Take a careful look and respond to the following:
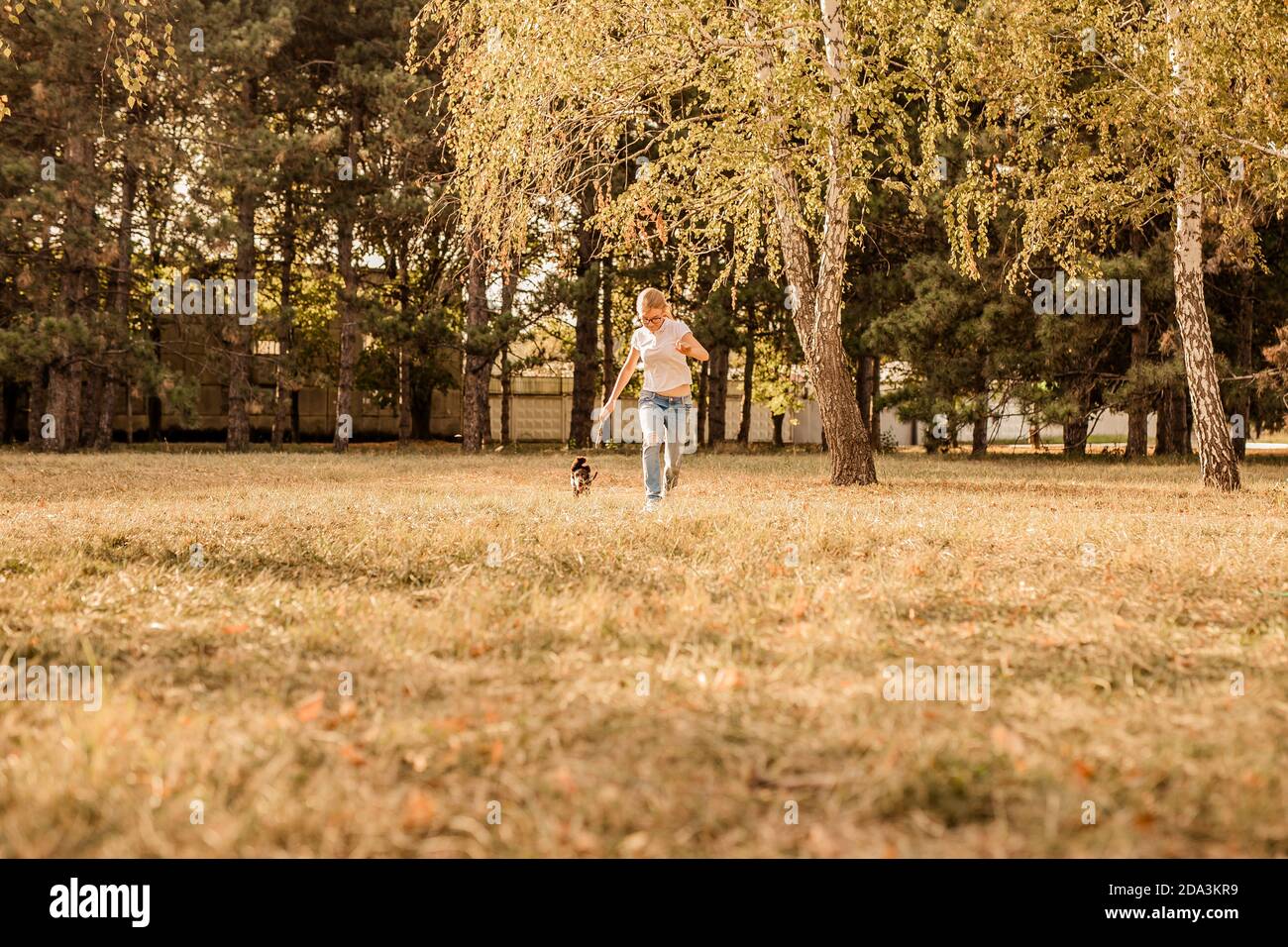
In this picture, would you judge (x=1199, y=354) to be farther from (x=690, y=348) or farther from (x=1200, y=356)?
(x=690, y=348)

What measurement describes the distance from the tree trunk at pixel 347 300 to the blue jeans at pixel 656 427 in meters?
17.6

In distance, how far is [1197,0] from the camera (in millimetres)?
11383

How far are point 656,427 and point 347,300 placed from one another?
18158 millimetres

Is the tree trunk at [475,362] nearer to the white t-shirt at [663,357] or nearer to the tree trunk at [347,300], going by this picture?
the tree trunk at [347,300]

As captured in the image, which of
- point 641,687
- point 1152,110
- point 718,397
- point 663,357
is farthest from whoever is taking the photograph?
point 718,397

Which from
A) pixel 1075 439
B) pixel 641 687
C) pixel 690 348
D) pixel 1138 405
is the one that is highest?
pixel 690 348

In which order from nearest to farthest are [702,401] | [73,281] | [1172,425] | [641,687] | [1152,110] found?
[641,687]
[1152,110]
[73,281]
[1172,425]
[702,401]

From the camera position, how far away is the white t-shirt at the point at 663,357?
31.2 feet

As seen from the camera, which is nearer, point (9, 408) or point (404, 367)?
point (404, 367)

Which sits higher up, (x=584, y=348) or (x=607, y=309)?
(x=607, y=309)

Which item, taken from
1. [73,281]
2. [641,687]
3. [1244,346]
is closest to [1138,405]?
[1244,346]

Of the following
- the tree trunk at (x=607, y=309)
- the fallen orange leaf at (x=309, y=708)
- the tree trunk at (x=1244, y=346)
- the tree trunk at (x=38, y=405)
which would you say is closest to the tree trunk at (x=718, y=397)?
the tree trunk at (x=607, y=309)

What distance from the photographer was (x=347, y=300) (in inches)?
1007
